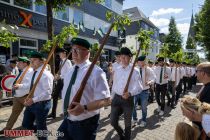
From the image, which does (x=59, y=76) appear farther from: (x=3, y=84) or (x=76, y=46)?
(x=76, y=46)

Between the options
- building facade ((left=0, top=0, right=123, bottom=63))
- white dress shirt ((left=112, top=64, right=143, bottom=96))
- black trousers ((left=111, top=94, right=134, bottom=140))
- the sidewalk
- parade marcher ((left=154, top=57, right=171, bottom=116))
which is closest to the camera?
black trousers ((left=111, top=94, right=134, bottom=140))

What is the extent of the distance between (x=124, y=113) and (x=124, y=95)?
1.35 ft

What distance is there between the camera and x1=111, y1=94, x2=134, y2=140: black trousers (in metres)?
5.74

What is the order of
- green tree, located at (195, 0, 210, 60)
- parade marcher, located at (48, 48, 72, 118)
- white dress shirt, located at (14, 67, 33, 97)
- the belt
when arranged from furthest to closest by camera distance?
green tree, located at (195, 0, 210, 60) < parade marcher, located at (48, 48, 72, 118) < white dress shirt, located at (14, 67, 33, 97) < the belt

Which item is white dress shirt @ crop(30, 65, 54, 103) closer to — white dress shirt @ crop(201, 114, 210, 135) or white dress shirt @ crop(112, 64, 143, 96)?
white dress shirt @ crop(112, 64, 143, 96)

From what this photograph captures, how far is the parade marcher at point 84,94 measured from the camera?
3520 millimetres

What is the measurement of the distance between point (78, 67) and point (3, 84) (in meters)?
4.11

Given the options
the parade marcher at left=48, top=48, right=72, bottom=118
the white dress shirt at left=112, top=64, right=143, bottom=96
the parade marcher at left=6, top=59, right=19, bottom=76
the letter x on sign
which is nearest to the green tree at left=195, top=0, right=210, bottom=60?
the letter x on sign

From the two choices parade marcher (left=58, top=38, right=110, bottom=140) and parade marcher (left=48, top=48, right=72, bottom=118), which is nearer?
parade marcher (left=58, top=38, right=110, bottom=140)

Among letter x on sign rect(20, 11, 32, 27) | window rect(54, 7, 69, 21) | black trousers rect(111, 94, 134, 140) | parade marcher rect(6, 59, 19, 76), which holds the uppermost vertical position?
window rect(54, 7, 69, 21)

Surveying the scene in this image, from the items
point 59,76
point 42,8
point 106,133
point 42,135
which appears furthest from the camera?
point 42,8

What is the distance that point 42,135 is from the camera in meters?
4.97

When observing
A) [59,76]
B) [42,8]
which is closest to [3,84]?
[59,76]

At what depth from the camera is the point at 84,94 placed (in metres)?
3.52
